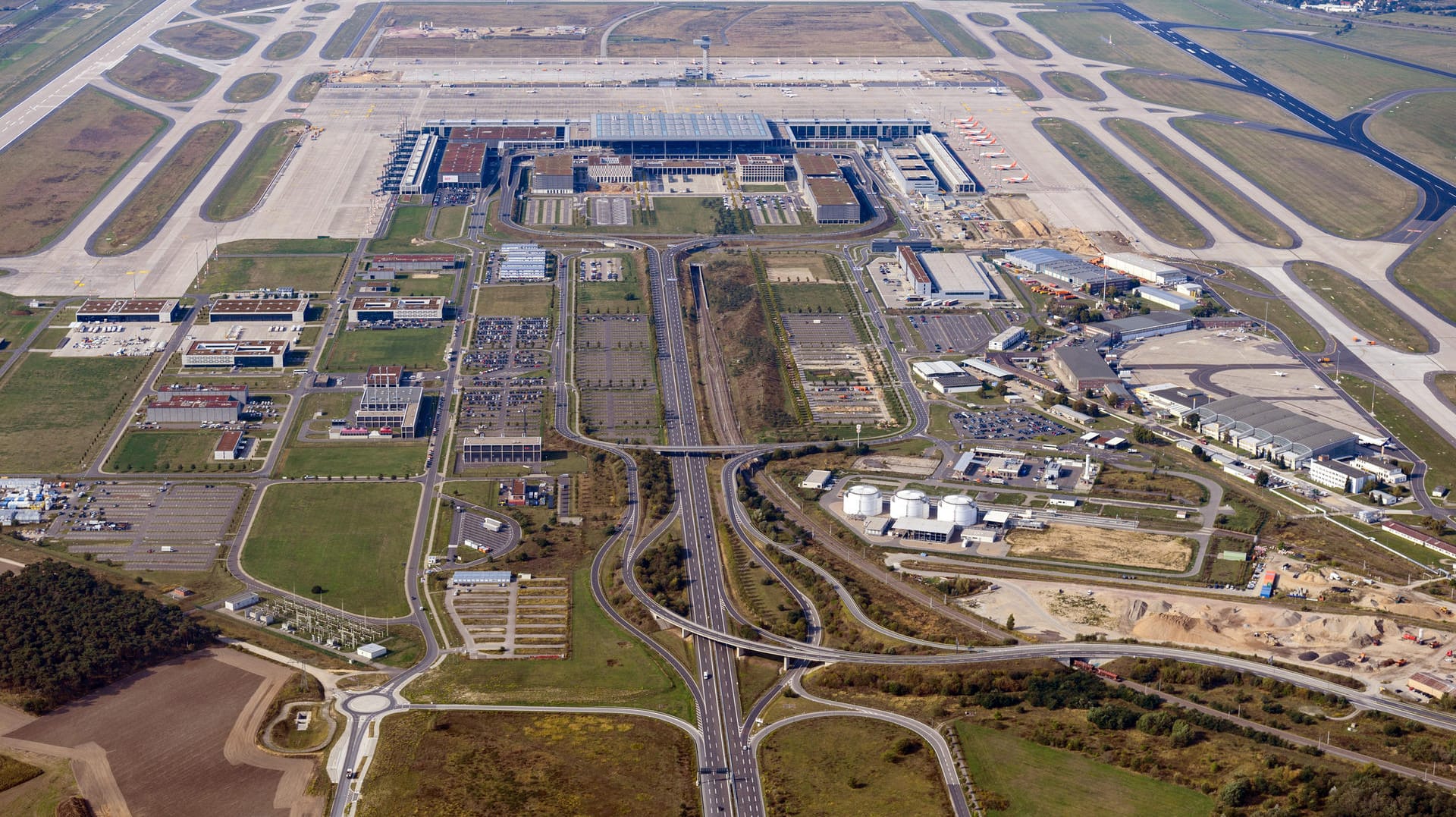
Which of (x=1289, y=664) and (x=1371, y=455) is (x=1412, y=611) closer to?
(x=1289, y=664)

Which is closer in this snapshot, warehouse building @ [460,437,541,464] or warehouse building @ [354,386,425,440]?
warehouse building @ [460,437,541,464]

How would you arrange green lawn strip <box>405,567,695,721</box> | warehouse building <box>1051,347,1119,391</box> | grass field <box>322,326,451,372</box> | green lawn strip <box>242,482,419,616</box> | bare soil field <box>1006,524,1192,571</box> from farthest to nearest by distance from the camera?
grass field <box>322,326,451,372</box> < warehouse building <box>1051,347,1119,391</box> < bare soil field <box>1006,524,1192,571</box> < green lawn strip <box>242,482,419,616</box> < green lawn strip <box>405,567,695,721</box>

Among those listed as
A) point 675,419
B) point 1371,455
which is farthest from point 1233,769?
point 675,419

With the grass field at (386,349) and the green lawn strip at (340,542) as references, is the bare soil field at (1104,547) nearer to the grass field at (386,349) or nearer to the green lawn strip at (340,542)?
the green lawn strip at (340,542)

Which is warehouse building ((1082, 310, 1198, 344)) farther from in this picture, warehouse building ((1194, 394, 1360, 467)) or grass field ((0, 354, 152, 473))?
grass field ((0, 354, 152, 473))

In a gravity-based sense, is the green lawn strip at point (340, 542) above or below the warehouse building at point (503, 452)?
below

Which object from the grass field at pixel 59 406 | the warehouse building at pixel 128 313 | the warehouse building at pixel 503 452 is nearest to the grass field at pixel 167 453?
the grass field at pixel 59 406

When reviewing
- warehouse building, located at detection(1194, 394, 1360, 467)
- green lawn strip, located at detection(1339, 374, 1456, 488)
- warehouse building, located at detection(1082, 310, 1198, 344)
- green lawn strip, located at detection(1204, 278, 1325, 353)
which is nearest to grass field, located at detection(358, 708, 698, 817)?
warehouse building, located at detection(1194, 394, 1360, 467)
